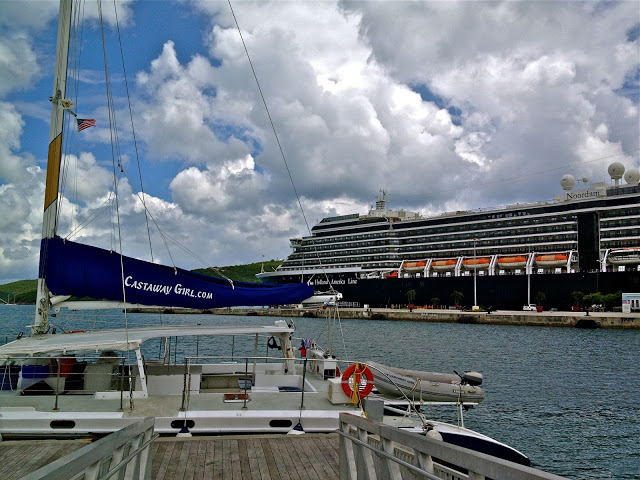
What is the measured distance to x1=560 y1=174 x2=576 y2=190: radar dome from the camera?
7994 cm

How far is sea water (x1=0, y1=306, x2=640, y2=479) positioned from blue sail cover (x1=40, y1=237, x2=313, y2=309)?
1670mm

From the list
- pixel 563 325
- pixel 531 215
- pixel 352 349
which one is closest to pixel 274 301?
pixel 352 349

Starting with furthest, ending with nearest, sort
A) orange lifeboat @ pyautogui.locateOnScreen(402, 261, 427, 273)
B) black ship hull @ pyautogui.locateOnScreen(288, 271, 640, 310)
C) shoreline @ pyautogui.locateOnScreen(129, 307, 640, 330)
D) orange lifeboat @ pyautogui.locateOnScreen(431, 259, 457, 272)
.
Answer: orange lifeboat @ pyautogui.locateOnScreen(402, 261, 427, 273)
orange lifeboat @ pyautogui.locateOnScreen(431, 259, 457, 272)
black ship hull @ pyautogui.locateOnScreen(288, 271, 640, 310)
shoreline @ pyautogui.locateOnScreen(129, 307, 640, 330)

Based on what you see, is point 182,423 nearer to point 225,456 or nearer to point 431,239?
point 225,456

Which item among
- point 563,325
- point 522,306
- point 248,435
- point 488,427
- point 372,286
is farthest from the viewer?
point 372,286

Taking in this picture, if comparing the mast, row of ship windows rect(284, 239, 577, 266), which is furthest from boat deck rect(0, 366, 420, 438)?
row of ship windows rect(284, 239, 577, 266)

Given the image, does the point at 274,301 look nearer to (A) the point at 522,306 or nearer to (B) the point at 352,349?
(B) the point at 352,349

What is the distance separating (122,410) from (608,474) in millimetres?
10143

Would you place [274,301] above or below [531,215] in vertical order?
below

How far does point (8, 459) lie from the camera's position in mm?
6434

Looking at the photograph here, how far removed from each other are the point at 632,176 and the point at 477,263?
83.5 feet

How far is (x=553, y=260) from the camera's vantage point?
239ft

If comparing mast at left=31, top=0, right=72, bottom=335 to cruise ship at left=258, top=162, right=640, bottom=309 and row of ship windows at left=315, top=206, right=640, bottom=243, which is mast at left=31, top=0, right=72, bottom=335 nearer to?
cruise ship at left=258, top=162, right=640, bottom=309

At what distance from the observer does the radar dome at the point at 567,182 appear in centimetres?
7994
